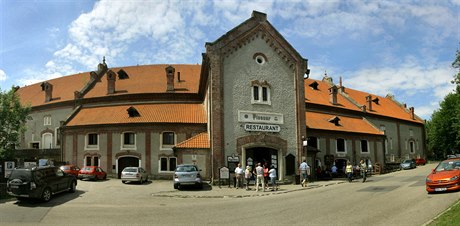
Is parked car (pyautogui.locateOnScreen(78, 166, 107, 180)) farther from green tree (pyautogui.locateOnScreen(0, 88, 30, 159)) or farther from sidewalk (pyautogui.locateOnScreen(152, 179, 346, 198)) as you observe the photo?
sidewalk (pyautogui.locateOnScreen(152, 179, 346, 198))

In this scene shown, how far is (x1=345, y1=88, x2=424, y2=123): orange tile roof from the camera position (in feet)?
196

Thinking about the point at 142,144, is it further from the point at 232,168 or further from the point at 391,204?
the point at 391,204

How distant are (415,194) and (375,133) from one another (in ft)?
103

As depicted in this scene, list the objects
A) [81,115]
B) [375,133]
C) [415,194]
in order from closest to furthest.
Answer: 1. [415,194]
2. [81,115]
3. [375,133]

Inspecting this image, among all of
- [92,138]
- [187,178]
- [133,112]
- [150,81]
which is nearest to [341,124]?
[150,81]

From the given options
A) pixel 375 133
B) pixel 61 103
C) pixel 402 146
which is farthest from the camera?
pixel 402 146

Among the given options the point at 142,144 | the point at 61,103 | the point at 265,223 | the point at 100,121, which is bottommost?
the point at 265,223

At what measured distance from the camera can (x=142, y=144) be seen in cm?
3650

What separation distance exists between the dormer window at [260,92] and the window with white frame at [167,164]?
32.4ft

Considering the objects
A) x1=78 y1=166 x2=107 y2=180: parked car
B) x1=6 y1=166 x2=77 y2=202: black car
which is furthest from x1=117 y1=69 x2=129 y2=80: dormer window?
x1=6 y1=166 x2=77 y2=202: black car

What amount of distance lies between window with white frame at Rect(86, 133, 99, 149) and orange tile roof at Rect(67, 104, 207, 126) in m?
1.23

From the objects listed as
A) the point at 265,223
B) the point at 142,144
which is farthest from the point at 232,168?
the point at 265,223

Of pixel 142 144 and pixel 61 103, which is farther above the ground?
pixel 61 103

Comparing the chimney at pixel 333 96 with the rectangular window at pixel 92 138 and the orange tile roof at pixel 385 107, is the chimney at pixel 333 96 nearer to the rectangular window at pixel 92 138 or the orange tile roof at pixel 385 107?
the orange tile roof at pixel 385 107
